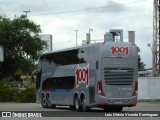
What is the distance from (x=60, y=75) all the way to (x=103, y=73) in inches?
230

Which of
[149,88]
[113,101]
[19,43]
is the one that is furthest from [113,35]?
[19,43]

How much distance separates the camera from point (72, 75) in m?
33.1

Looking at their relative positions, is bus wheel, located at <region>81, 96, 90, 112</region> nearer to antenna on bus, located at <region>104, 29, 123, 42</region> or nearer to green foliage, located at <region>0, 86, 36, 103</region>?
antenna on bus, located at <region>104, 29, 123, 42</region>

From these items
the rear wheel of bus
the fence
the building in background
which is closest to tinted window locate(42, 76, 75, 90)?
the rear wheel of bus

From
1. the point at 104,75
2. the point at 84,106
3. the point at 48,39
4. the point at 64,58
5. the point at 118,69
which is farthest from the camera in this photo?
the point at 48,39

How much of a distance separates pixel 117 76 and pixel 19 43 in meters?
37.3

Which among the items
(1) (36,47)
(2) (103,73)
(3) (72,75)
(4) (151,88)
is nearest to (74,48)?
(3) (72,75)

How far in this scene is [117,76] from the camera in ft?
98.6

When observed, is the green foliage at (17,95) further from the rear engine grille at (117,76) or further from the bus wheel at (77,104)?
the rear engine grille at (117,76)

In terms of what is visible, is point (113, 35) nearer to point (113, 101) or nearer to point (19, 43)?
point (113, 101)

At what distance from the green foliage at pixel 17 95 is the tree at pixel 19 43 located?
6831 millimetres

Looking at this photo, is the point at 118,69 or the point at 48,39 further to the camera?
the point at 48,39

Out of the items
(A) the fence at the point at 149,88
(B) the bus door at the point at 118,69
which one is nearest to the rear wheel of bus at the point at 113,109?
(B) the bus door at the point at 118,69

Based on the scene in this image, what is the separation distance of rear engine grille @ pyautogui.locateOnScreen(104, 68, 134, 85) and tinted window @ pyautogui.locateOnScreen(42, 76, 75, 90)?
3689 mm
